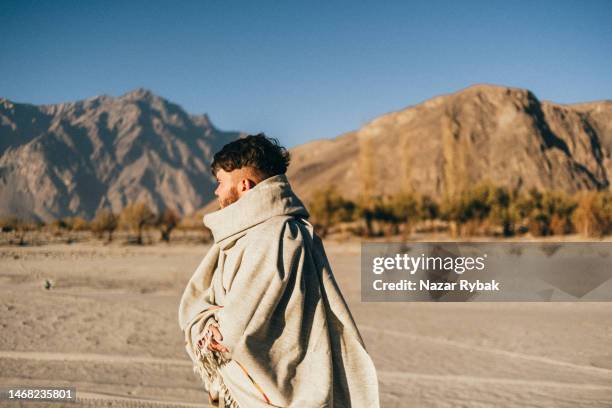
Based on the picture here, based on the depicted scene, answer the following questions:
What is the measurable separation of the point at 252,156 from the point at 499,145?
98965 mm

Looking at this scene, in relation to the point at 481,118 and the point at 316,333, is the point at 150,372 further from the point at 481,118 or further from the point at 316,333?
the point at 481,118

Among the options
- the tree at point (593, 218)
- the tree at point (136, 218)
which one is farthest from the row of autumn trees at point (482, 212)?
the tree at point (136, 218)

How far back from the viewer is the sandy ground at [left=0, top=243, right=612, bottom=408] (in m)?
6.39

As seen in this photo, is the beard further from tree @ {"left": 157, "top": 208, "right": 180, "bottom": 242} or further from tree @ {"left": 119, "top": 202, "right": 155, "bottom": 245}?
tree @ {"left": 119, "top": 202, "right": 155, "bottom": 245}

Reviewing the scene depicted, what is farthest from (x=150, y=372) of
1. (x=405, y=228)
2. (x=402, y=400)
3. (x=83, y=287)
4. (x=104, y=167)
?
(x=104, y=167)

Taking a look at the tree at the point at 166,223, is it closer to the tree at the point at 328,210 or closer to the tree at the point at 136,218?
the tree at the point at 136,218

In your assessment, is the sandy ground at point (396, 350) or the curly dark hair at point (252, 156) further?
the sandy ground at point (396, 350)

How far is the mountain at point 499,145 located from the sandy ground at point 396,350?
68396mm

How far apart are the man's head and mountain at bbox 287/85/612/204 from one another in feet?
257

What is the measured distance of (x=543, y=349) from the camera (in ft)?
30.0

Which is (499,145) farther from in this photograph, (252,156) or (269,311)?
(269,311)

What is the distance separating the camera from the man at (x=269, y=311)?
6.85ft

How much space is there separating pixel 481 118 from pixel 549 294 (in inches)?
3640

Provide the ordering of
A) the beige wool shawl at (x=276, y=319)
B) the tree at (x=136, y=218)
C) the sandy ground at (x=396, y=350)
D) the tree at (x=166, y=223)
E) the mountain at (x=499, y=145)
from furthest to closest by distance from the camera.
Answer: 1. the mountain at (x=499, y=145)
2. the tree at (x=136, y=218)
3. the tree at (x=166, y=223)
4. the sandy ground at (x=396, y=350)
5. the beige wool shawl at (x=276, y=319)
